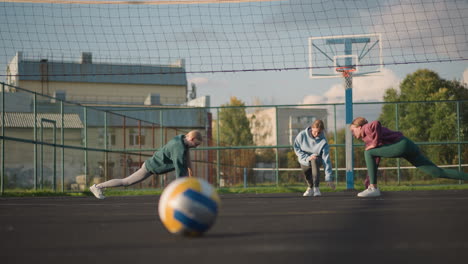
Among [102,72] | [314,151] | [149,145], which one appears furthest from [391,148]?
[102,72]

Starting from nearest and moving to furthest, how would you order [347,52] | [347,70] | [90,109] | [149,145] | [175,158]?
[175,158], [347,70], [347,52], [149,145], [90,109]

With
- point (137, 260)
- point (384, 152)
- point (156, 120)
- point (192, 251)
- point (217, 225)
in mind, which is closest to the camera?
point (137, 260)

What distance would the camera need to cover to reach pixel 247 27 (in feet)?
51.4

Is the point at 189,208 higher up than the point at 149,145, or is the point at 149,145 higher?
the point at 149,145

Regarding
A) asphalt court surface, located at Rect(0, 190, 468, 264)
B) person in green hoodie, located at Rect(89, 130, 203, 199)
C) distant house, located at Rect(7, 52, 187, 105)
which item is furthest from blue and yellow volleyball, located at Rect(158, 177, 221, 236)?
distant house, located at Rect(7, 52, 187, 105)

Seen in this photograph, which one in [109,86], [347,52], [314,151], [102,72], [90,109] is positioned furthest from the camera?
[109,86]

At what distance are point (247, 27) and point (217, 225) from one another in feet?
33.9

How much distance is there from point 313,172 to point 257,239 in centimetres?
711

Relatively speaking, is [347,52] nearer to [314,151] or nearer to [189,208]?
[314,151]

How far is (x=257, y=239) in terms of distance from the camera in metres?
4.79

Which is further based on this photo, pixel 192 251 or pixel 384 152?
pixel 384 152

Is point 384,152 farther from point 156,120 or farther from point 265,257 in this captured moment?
point 156,120

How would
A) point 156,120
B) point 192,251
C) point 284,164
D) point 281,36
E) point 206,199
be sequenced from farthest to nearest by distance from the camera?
point 284,164
point 156,120
point 281,36
point 206,199
point 192,251

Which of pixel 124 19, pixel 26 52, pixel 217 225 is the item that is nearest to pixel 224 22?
pixel 124 19
